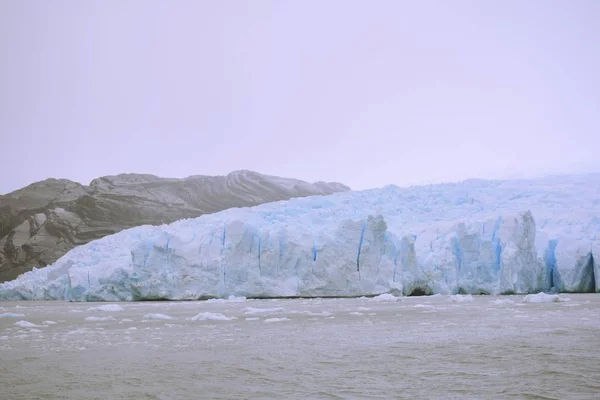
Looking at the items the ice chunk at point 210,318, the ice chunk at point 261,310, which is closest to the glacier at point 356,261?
the ice chunk at point 261,310

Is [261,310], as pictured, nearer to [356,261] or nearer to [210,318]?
[210,318]

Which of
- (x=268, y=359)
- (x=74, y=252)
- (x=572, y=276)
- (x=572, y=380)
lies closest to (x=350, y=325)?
(x=268, y=359)

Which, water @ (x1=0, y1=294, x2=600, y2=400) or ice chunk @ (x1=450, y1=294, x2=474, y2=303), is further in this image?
ice chunk @ (x1=450, y1=294, x2=474, y2=303)

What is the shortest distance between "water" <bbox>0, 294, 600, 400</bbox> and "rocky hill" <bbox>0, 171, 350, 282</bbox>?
3166 cm

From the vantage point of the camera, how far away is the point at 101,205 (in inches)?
1608

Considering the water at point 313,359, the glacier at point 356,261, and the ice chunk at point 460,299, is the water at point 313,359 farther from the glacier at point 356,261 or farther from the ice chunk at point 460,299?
the glacier at point 356,261

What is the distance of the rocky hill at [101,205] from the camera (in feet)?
125

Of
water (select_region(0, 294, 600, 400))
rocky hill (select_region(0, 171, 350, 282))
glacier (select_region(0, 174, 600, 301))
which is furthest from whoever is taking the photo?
rocky hill (select_region(0, 171, 350, 282))

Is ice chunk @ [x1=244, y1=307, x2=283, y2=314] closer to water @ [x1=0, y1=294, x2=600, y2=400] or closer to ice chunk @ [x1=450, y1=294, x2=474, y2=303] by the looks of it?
water @ [x1=0, y1=294, x2=600, y2=400]

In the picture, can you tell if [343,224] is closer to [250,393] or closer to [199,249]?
[199,249]

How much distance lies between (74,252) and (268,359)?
19.7 m

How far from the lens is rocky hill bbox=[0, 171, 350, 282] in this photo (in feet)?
125

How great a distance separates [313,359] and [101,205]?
38136 mm

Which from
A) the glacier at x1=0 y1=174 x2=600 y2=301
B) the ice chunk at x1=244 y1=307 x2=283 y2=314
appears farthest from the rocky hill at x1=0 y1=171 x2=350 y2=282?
the ice chunk at x1=244 y1=307 x2=283 y2=314
